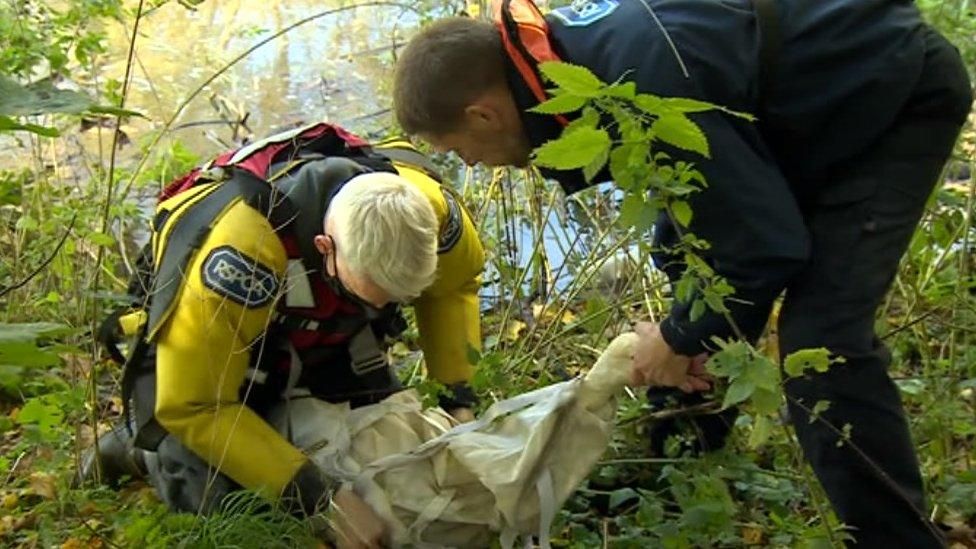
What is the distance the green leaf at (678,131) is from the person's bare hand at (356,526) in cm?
121

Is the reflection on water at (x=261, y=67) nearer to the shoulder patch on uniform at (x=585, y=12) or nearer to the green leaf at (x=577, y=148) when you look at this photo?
the shoulder patch on uniform at (x=585, y=12)

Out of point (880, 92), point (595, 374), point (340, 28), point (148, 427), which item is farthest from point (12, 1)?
point (340, 28)

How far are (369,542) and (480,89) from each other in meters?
0.93

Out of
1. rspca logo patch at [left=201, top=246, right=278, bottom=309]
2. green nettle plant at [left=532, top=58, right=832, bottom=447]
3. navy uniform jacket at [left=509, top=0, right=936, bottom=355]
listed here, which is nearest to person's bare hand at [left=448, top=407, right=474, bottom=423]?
rspca logo patch at [left=201, top=246, right=278, bottom=309]

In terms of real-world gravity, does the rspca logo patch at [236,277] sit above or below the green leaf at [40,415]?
above

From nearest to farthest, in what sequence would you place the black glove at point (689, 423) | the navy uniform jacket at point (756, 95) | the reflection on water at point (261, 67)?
the navy uniform jacket at point (756, 95) < the black glove at point (689, 423) < the reflection on water at point (261, 67)

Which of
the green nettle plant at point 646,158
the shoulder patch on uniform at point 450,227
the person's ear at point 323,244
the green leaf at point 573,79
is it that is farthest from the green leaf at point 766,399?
the shoulder patch on uniform at point 450,227

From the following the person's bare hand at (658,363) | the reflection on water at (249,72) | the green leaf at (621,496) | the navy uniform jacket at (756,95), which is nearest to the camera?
the navy uniform jacket at (756,95)

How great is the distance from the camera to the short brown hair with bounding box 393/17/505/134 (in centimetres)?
217

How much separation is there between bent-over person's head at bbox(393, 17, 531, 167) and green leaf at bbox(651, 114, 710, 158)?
656 mm

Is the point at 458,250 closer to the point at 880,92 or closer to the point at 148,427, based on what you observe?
the point at 148,427

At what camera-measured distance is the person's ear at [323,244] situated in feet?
7.97

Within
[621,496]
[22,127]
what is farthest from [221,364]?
[22,127]

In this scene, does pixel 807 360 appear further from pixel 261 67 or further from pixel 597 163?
pixel 261 67
